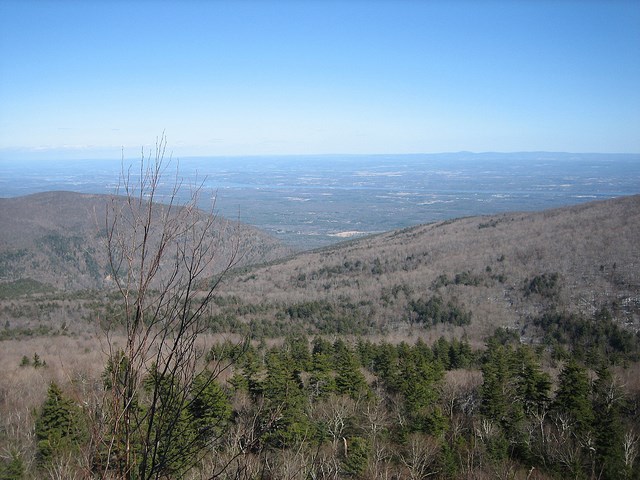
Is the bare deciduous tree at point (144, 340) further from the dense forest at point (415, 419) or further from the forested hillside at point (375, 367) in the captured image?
the dense forest at point (415, 419)

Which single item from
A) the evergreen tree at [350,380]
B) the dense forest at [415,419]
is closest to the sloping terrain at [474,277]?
the dense forest at [415,419]

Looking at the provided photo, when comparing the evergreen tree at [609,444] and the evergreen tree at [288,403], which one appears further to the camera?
the evergreen tree at [288,403]

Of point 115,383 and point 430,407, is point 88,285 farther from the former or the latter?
point 115,383

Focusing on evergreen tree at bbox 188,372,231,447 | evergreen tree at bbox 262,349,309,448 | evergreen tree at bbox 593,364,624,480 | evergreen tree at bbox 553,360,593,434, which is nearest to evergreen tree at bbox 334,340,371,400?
evergreen tree at bbox 262,349,309,448

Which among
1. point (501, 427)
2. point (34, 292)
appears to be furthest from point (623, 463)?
point (34, 292)


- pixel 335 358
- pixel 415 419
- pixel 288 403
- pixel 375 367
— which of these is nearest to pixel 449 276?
pixel 375 367

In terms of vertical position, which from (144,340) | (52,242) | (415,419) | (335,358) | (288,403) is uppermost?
(144,340)

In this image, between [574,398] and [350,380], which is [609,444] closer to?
[574,398]
